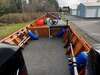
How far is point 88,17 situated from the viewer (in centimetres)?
4988

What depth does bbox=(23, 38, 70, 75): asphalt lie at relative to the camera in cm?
684

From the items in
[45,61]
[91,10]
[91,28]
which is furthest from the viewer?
[91,10]

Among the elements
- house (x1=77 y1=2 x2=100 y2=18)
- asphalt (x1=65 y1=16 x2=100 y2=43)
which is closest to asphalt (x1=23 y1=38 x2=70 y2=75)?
asphalt (x1=65 y1=16 x2=100 y2=43)

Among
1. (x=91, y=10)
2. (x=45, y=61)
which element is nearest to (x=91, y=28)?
(x=45, y=61)

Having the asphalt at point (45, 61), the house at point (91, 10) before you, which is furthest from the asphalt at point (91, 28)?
the house at point (91, 10)

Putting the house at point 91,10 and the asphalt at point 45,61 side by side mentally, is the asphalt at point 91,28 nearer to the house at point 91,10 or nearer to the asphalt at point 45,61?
the asphalt at point 45,61

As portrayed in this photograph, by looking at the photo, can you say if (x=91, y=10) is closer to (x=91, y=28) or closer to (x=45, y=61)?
(x=91, y=28)

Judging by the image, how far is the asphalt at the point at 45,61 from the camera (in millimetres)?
6836

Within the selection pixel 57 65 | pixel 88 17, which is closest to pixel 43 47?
pixel 57 65

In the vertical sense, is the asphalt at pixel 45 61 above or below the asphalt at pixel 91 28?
above

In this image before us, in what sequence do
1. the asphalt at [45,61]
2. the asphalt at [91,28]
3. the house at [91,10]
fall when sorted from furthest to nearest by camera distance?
the house at [91,10]
the asphalt at [91,28]
the asphalt at [45,61]

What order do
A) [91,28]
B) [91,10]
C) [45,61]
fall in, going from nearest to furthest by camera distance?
[45,61] < [91,28] < [91,10]

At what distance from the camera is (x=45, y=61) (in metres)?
8.17

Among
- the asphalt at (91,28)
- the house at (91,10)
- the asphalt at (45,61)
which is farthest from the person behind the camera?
the house at (91,10)
